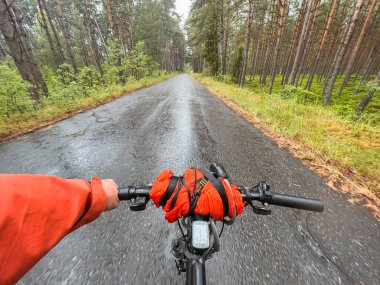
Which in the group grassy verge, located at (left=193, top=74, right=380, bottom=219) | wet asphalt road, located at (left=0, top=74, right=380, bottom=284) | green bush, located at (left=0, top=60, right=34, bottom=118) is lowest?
grassy verge, located at (left=193, top=74, right=380, bottom=219)

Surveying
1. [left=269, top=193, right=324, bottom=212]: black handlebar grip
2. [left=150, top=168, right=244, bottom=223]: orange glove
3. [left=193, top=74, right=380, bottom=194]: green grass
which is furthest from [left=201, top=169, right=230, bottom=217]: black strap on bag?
[left=193, top=74, right=380, bottom=194]: green grass

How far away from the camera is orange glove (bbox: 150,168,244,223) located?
0.90m

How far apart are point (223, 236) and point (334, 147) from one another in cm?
381

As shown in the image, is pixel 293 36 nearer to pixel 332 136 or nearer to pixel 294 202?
pixel 332 136

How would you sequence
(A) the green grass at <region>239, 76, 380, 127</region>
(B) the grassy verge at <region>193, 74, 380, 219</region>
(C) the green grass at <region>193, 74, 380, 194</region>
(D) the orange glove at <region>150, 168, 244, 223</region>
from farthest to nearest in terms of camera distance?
(A) the green grass at <region>239, 76, 380, 127</region>
(C) the green grass at <region>193, 74, 380, 194</region>
(B) the grassy verge at <region>193, 74, 380, 219</region>
(D) the orange glove at <region>150, 168, 244, 223</region>

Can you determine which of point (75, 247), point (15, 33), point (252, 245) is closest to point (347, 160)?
point (252, 245)

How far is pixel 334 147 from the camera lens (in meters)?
4.11

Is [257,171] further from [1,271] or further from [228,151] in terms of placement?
[1,271]

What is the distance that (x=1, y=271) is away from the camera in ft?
1.74

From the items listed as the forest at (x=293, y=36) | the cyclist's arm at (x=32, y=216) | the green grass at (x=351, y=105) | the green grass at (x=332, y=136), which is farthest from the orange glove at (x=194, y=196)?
the forest at (x=293, y=36)

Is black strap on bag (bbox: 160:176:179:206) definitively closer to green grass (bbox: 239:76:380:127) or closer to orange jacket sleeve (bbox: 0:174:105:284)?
orange jacket sleeve (bbox: 0:174:105:284)

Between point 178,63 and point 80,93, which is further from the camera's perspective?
point 178,63

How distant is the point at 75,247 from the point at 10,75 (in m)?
7.31

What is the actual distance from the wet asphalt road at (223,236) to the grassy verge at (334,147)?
0.36 meters
